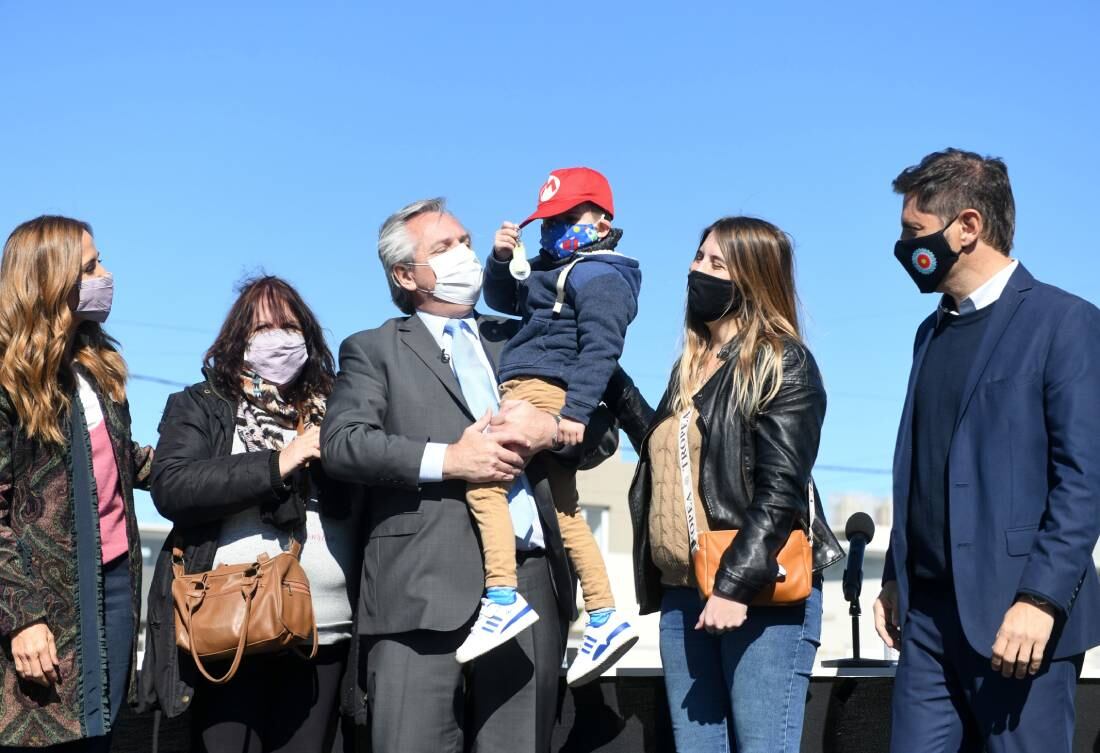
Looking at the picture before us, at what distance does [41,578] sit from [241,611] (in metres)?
0.57

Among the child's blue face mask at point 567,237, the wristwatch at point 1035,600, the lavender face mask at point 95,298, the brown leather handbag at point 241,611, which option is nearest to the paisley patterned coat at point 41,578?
the brown leather handbag at point 241,611

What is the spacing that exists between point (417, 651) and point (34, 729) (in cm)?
108

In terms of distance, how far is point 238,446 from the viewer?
4.35m

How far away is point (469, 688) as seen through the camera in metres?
4.00

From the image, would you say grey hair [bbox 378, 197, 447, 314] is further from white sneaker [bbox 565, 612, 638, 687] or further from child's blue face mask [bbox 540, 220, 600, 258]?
white sneaker [bbox 565, 612, 638, 687]

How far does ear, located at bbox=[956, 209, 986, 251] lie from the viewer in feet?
12.2

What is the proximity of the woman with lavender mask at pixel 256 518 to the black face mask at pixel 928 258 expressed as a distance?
72.7 inches

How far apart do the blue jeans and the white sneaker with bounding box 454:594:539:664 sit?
473 millimetres

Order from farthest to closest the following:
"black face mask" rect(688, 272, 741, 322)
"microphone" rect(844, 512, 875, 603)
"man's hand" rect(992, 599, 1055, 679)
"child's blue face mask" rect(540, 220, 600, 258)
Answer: "microphone" rect(844, 512, 875, 603), "child's blue face mask" rect(540, 220, 600, 258), "black face mask" rect(688, 272, 741, 322), "man's hand" rect(992, 599, 1055, 679)

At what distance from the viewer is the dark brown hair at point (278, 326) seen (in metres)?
4.42

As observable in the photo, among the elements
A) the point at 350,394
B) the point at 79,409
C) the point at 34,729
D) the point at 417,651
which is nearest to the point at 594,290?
the point at 350,394

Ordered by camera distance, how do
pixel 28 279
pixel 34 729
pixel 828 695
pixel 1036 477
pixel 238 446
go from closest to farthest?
1. pixel 1036 477
2. pixel 34 729
3. pixel 28 279
4. pixel 238 446
5. pixel 828 695

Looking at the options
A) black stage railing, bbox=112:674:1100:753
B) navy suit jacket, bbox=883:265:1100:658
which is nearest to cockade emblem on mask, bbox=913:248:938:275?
navy suit jacket, bbox=883:265:1100:658

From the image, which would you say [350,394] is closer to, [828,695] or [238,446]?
[238,446]
